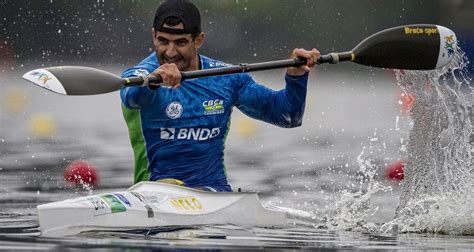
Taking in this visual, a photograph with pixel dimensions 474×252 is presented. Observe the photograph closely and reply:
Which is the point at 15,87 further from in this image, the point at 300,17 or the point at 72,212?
the point at 72,212

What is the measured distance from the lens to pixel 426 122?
1184cm

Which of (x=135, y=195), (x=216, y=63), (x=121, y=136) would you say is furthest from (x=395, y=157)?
(x=135, y=195)

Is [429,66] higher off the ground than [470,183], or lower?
higher

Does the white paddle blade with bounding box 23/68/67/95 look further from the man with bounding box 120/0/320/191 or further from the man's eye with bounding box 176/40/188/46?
the man's eye with bounding box 176/40/188/46

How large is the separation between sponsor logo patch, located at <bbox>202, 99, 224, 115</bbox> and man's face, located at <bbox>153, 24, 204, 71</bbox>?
301mm

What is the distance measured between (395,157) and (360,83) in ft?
25.2

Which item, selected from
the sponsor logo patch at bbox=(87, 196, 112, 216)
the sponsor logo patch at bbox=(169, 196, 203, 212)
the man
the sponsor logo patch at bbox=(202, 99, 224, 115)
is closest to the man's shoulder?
the man

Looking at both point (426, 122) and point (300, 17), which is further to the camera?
point (300, 17)

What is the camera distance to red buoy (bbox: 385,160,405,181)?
1521cm

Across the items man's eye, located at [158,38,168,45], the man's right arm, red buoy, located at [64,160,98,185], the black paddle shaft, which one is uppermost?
man's eye, located at [158,38,168,45]

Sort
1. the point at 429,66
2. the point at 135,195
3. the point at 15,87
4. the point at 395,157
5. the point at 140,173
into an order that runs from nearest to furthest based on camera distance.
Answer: the point at 135,195 → the point at 140,173 → the point at 429,66 → the point at 395,157 → the point at 15,87

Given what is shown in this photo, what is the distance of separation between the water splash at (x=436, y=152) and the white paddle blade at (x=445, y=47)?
191mm

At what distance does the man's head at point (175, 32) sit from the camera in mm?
10539

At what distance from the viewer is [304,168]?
51.7 feet
